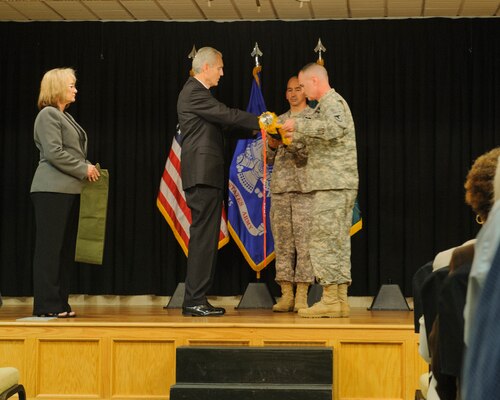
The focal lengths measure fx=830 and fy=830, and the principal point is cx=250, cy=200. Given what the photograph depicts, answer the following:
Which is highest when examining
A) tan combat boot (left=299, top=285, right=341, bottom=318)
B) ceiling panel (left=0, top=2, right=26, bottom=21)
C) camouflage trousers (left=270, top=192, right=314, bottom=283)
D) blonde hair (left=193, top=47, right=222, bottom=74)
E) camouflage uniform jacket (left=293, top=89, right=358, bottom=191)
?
ceiling panel (left=0, top=2, right=26, bottom=21)

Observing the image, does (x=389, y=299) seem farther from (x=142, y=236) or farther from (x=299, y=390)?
(x=299, y=390)

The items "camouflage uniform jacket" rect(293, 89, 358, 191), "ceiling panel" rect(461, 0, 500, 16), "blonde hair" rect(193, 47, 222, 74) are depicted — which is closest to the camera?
"camouflage uniform jacket" rect(293, 89, 358, 191)

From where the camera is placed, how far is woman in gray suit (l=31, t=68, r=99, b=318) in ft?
16.5

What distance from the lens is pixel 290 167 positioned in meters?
5.73

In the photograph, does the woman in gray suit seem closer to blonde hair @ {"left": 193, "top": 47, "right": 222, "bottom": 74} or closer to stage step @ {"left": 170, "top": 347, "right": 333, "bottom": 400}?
blonde hair @ {"left": 193, "top": 47, "right": 222, "bottom": 74}

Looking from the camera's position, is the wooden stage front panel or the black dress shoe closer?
the wooden stage front panel

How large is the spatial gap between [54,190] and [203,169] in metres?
0.91

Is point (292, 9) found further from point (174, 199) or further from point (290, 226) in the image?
point (290, 226)

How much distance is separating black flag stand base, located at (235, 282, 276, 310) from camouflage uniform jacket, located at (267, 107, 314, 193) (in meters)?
1.05

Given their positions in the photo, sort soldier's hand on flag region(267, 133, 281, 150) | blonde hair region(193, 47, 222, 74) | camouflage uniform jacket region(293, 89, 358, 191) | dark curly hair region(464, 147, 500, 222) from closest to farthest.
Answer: dark curly hair region(464, 147, 500, 222) < camouflage uniform jacket region(293, 89, 358, 191) < blonde hair region(193, 47, 222, 74) < soldier's hand on flag region(267, 133, 281, 150)

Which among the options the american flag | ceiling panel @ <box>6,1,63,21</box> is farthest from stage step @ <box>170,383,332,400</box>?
ceiling panel @ <box>6,1,63,21</box>

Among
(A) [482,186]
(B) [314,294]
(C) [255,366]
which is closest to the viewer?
(A) [482,186]

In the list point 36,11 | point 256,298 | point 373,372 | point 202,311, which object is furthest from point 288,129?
point 36,11

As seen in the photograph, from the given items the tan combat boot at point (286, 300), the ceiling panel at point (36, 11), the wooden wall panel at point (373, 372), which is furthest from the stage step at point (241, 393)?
the ceiling panel at point (36, 11)
